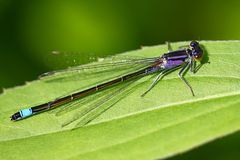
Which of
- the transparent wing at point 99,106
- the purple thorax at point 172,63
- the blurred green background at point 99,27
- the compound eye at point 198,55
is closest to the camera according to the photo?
the transparent wing at point 99,106

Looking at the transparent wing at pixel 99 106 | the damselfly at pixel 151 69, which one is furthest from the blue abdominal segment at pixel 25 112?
the transparent wing at pixel 99 106

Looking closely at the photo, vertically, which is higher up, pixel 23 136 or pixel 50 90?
pixel 50 90

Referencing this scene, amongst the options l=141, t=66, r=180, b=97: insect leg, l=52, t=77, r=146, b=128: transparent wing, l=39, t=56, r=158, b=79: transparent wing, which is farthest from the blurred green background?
l=52, t=77, r=146, b=128: transparent wing

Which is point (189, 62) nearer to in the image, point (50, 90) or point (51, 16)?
point (50, 90)

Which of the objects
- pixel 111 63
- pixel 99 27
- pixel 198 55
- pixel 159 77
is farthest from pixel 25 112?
pixel 99 27

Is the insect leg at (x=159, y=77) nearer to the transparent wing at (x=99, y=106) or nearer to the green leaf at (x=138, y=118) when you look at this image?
the green leaf at (x=138, y=118)

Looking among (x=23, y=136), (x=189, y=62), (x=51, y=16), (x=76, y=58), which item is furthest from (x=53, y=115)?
(x=51, y=16)
